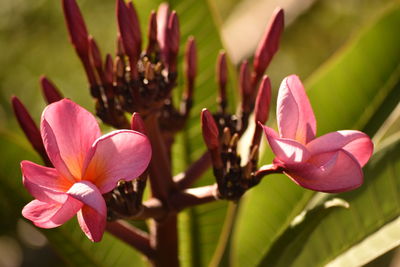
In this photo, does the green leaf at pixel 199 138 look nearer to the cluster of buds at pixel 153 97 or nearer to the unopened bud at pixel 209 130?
the cluster of buds at pixel 153 97

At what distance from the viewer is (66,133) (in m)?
0.93

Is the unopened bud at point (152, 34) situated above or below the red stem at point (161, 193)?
above

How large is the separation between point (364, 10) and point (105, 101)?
6.14 feet

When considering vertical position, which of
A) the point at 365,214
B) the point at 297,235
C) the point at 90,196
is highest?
the point at 90,196

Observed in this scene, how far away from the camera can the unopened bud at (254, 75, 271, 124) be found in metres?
1.09

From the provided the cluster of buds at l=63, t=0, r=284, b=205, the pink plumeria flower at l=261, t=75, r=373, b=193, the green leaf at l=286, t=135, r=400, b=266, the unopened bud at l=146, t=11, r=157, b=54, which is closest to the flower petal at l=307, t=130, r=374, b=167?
the pink plumeria flower at l=261, t=75, r=373, b=193

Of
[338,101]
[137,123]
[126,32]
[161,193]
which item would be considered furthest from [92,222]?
[338,101]

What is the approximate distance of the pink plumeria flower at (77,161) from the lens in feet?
2.98

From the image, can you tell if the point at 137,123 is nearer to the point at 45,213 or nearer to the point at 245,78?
the point at 45,213

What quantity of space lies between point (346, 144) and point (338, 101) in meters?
0.49

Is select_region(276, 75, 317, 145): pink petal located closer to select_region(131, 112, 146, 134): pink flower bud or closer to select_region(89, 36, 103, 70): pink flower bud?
select_region(131, 112, 146, 134): pink flower bud

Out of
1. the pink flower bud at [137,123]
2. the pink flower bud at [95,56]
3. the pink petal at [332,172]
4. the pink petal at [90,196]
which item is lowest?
the pink petal at [332,172]

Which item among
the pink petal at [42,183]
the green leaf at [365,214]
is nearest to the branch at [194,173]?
the green leaf at [365,214]

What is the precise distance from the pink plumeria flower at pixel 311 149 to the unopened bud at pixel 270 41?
0.84 ft
